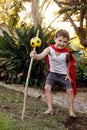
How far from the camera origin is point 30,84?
1010cm

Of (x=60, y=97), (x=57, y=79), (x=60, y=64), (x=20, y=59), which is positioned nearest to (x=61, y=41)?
(x=60, y=64)

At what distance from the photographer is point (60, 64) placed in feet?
20.2

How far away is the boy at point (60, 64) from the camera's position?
6066 millimetres

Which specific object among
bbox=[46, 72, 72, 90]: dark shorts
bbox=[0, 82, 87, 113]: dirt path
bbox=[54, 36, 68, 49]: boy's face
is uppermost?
bbox=[54, 36, 68, 49]: boy's face

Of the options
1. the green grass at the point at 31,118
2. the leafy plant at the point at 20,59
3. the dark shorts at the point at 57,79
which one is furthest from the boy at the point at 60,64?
the leafy plant at the point at 20,59

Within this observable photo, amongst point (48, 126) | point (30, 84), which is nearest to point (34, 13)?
point (30, 84)

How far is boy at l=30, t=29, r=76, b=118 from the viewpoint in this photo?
6.07 meters

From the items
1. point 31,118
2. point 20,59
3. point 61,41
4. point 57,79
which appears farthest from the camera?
point 20,59

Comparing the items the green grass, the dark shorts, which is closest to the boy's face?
the dark shorts

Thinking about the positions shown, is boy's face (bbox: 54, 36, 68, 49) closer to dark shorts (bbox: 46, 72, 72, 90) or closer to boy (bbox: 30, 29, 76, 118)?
boy (bbox: 30, 29, 76, 118)

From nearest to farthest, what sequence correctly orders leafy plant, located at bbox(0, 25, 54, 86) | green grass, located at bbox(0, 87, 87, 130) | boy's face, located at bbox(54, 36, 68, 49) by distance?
1. green grass, located at bbox(0, 87, 87, 130)
2. boy's face, located at bbox(54, 36, 68, 49)
3. leafy plant, located at bbox(0, 25, 54, 86)

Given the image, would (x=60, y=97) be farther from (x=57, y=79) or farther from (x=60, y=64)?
(x=60, y=64)

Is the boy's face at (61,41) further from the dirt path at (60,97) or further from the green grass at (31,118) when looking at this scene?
the dirt path at (60,97)

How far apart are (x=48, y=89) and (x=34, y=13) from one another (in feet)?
31.1
